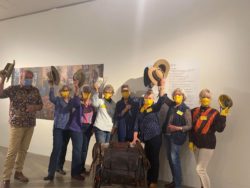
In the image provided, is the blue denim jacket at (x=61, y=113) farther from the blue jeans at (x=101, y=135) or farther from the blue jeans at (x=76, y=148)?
the blue jeans at (x=101, y=135)

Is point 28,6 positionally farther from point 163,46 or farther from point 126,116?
point 126,116

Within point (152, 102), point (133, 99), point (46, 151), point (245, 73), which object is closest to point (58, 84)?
point (46, 151)

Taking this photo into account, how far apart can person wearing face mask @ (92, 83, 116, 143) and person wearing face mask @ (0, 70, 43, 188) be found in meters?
0.85

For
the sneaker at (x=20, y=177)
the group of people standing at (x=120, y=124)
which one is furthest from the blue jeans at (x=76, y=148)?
the sneaker at (x=20, y=177)

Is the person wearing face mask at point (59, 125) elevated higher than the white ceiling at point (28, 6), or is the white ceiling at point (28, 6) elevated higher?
the white ceiling at point (28, 6)

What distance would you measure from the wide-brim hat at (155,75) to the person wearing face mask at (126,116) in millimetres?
394

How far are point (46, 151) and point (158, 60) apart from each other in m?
→ 3.03

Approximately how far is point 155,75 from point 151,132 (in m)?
0.90

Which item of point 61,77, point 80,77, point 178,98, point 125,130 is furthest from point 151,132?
point 61,77

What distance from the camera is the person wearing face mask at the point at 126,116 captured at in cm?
401

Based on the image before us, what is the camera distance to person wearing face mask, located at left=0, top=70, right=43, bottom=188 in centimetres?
356

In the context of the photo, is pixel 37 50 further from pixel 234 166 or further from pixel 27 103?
pixel 234 166

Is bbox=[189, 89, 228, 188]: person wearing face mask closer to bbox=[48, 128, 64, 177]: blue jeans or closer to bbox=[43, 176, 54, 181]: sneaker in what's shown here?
bbox=[48, 128, 64, 177]: blue jeans

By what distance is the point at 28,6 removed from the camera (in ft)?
18.3
